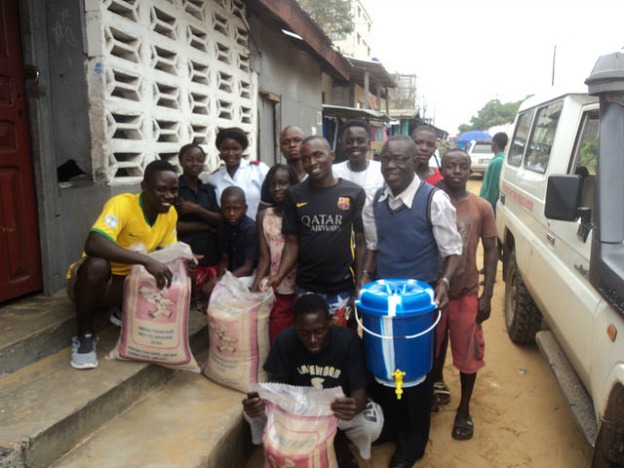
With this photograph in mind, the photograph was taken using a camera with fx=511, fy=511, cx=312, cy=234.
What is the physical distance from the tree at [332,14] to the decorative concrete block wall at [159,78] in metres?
14.8

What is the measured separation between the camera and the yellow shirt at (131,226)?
279 centimetres

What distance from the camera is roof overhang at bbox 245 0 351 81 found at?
233 inches

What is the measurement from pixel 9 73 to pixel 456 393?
12.3 ft

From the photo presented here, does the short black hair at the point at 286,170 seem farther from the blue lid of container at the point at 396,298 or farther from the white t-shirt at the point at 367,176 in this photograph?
the blue lid of container at the point at 396,298

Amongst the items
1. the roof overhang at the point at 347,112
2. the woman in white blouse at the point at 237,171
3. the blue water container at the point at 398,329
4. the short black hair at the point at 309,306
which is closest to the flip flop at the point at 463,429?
the blue water container at the point at 398,329

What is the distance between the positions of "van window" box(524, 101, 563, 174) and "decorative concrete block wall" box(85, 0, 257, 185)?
120 inches

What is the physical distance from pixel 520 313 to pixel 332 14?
1829 cm

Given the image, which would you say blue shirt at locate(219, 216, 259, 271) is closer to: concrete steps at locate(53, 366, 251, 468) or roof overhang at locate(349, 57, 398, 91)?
concrete steps at locate(53, 366, 251, 468)

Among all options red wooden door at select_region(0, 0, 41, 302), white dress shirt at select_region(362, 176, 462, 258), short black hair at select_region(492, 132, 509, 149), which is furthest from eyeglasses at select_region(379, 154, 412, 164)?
short black hair at select_region(492, 132, 509, 149)

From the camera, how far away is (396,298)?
2.37m

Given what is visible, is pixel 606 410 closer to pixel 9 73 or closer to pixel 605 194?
pixel 605 194

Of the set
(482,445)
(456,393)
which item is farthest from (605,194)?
(456,393)

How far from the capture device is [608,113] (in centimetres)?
240

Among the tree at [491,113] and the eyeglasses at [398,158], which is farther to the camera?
the tree at [491,113]
